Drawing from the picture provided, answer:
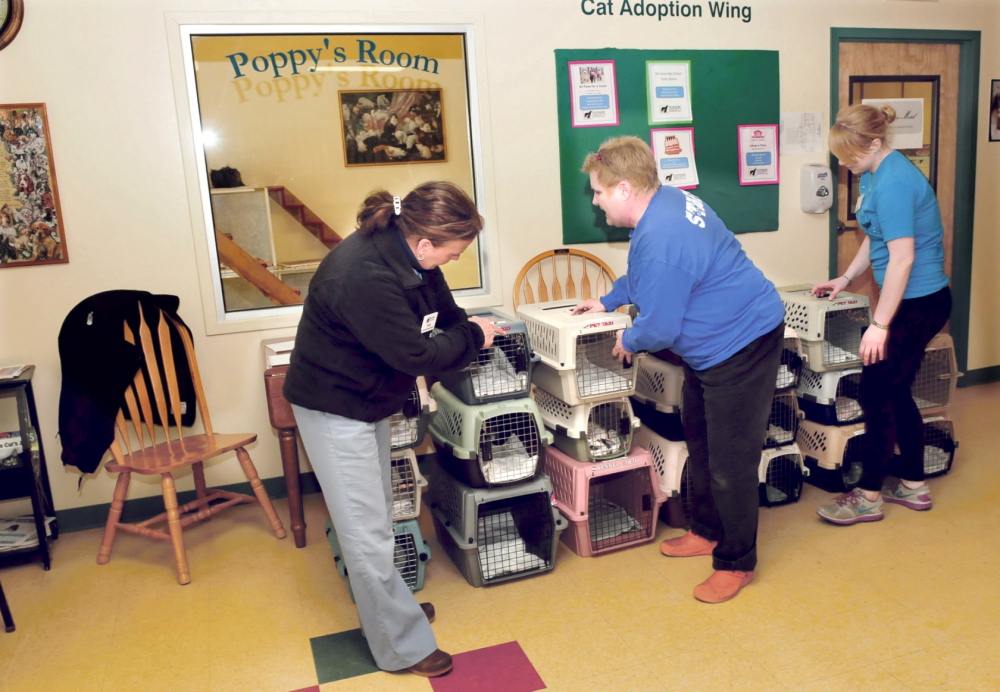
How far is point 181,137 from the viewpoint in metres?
2.99

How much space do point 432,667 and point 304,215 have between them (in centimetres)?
219

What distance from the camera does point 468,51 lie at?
3254 millimetres

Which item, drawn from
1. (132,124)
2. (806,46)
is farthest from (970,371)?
(132,124)

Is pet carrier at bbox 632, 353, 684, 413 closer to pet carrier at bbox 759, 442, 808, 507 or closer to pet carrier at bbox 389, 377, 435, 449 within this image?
pet carrier at bbox 759, 442, 808, 507

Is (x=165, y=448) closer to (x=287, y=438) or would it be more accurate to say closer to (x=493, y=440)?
(x=287, y=438)

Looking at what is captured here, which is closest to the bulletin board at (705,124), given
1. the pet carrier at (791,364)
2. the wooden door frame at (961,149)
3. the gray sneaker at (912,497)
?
the wooden door frame at (961,149)

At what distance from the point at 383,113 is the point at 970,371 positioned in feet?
11.5

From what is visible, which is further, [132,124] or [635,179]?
[132,124]

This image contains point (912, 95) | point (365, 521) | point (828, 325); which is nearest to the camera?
point (365, 521)

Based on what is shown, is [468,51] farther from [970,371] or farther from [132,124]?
[970,371]

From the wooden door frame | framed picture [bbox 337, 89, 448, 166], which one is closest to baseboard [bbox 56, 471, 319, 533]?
framed picture [bbox 337, 89, 448, 166]

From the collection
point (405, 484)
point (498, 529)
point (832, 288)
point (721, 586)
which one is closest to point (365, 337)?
point (405, 484)

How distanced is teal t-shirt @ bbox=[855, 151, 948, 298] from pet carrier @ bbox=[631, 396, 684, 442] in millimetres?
859

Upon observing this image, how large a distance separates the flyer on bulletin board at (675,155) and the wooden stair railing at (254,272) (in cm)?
173
